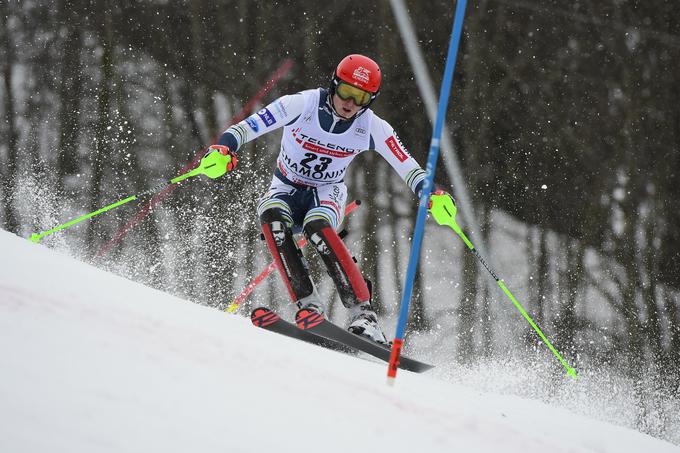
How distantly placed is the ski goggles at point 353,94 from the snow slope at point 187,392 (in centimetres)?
165

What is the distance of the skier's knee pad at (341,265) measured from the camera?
14.5 ft

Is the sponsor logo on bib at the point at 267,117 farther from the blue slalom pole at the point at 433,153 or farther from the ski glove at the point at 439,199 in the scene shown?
the blue slalom pole at the point at 433,153

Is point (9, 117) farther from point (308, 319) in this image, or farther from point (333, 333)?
point (333, 333)

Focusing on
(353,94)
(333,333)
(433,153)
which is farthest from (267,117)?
(433,153)

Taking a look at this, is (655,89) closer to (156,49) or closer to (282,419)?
(156,49)

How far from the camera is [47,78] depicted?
39.8 feet

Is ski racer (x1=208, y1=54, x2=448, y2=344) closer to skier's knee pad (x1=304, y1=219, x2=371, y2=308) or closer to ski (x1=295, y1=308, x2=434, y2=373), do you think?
skier's knee pad (x1=304, y1=219, x2=371, y2=308)

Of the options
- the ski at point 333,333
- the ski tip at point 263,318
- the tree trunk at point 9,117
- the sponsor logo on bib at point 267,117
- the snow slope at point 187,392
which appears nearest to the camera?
the snow slope at point 187,392

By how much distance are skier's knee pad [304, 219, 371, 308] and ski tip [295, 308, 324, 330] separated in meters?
0.36

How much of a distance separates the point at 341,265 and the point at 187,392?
2.19 metres

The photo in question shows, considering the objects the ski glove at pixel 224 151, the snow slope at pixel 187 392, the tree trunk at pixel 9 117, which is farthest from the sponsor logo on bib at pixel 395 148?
the tree trunk at pixel 9 117

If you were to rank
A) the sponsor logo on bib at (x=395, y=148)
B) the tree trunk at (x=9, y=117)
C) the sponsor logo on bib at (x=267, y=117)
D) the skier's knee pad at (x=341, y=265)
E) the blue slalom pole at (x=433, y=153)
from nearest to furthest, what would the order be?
1. the blue slalom pole at (x=433, y=153)
2. the skier's knee pad at (x=341, y=265)
3. the sponsor logo on bib at (x=267, y=117)
4. the sponsor logo on bib at (x=395, y=148)
5. the tree trunk at (x=9, y=117)

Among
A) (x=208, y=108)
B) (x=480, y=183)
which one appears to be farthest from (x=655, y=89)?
(x=208, y=108)

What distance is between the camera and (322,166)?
15.4 feet
